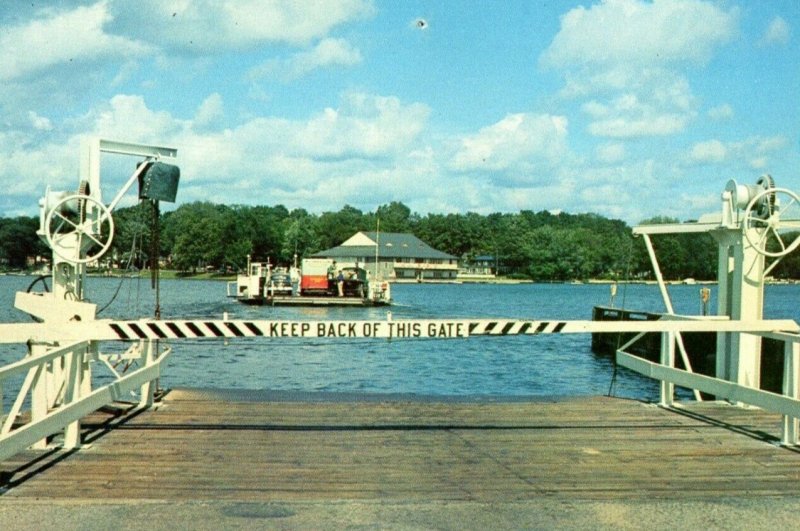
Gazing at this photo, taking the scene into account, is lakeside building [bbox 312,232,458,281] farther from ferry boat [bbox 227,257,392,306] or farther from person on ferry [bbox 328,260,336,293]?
ferry boat [bbox 227,257,392,306]

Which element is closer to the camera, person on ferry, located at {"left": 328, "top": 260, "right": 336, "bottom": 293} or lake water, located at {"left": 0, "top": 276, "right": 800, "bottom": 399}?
lake water, located at {"left": 0, "top": 276, "right": 800, "bottom": 399}

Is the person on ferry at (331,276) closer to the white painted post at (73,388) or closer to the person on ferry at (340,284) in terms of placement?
the person on ferry at (340,284)

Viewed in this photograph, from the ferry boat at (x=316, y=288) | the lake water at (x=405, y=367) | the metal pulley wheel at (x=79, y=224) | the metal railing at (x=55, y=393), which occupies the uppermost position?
the metal pulley wheel at (x=79, y=224)

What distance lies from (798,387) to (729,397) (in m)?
1.31

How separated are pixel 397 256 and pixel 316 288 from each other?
88.9m

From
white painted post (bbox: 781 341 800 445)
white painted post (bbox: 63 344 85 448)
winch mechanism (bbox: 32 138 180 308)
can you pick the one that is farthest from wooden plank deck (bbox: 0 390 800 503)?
winch mechanism (bbox: 32 138 180 308)

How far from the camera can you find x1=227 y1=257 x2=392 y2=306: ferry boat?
3295 inches

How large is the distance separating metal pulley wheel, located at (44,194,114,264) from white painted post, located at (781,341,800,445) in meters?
7.30

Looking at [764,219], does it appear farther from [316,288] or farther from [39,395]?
[316,288]

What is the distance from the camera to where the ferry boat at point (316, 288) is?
83688mm

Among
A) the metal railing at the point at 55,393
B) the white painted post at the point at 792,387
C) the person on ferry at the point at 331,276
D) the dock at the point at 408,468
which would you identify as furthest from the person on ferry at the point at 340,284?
the white painted post at the point at 792,387

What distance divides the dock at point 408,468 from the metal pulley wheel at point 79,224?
1.99 m

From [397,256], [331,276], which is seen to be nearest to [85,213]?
[331,276]

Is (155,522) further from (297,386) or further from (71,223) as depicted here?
(297,386)
